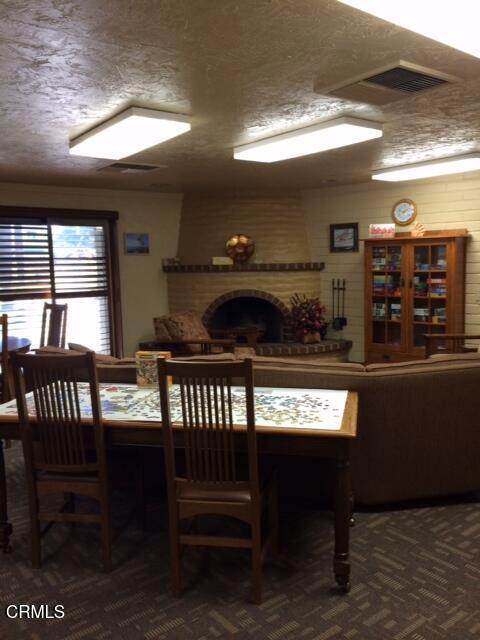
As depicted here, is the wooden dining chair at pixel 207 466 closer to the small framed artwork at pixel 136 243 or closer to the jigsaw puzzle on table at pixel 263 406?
the jigsaw puzzle on table at pixel 263 406

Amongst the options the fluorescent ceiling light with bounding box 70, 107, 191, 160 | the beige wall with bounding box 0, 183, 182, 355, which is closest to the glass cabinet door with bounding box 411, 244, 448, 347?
the beige wall with bounding box 0, 183, 182, 355

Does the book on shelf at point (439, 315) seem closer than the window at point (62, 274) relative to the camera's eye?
Yes

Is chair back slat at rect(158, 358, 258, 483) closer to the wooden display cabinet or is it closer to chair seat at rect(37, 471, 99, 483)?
chair seat at rect(37, 471, 99, 483)

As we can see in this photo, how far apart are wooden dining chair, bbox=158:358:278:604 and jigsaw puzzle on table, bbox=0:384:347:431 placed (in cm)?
15

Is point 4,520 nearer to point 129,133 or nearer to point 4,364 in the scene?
point 4,364

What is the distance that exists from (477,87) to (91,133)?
2.24 metres

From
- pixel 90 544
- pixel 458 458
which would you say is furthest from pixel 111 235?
pixel 458 458

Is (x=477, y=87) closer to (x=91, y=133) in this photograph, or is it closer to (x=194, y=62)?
(x=194, y=62)

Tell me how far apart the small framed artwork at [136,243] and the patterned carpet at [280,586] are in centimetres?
428

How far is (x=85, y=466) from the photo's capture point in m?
2.48

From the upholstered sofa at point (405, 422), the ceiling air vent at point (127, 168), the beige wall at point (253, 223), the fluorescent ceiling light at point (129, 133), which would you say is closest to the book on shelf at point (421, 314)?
the beige wall at point (253, 223)

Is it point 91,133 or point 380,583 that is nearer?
point 380,583

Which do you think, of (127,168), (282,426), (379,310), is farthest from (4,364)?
(379,310)

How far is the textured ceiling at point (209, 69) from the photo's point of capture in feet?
6.01
